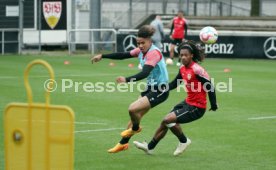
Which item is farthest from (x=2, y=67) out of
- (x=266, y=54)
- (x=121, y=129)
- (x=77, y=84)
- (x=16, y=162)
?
(x=16, y=162)

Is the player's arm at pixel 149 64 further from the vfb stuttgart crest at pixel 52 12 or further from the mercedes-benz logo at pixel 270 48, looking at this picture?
the vfb stuttgart crest at pixel 52 12

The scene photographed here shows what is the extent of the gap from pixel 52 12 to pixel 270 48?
10692mm

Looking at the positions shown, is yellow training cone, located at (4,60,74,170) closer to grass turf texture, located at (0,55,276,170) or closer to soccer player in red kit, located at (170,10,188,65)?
grass turf texture, located at (0,55,276,170)

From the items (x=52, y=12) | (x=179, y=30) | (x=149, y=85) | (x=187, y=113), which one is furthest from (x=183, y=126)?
(x=52, y=12)

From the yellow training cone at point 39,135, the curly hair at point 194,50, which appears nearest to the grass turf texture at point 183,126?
the curly hair at point 194,50

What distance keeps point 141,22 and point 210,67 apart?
43.5 feet

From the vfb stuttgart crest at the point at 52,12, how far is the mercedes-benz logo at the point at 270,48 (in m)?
Answer: 10.4

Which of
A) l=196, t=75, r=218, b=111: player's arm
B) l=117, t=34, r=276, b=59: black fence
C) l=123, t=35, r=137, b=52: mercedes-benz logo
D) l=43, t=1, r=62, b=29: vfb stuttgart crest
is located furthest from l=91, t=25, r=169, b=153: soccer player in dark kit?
l=43, t=1, r=62, b=29: vfb stuttgart crest

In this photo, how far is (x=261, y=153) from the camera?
11.8 meters

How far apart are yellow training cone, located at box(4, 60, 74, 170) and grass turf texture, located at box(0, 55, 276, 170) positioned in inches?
116

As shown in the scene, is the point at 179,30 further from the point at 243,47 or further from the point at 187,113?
the point at 187,113

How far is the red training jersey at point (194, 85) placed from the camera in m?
11.3

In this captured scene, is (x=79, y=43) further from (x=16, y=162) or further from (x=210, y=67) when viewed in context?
(x=16, y=162)

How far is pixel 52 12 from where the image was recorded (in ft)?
119
